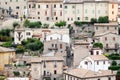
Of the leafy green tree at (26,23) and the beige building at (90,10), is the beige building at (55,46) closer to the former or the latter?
the leafy green tree at (26,23)

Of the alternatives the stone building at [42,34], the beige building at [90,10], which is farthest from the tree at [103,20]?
the stone building at [42,34]

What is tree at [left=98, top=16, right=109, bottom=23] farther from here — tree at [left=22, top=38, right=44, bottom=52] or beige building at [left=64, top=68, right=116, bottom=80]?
beige building at [left=64, top=68, right=116, bottom=80]

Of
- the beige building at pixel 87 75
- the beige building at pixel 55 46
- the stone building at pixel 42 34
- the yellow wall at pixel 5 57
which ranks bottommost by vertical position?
the beige building at pixel 87 75

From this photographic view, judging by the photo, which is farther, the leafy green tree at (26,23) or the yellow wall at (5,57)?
the leafy green tree at (26,23)

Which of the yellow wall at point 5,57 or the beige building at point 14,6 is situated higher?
the beige building at point 14,6

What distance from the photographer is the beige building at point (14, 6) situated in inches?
2881

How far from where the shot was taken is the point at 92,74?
52625 mm

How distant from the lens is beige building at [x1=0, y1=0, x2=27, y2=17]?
73.2 meters

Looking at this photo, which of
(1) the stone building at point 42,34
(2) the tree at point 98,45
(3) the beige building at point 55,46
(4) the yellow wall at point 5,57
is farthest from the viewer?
(1) the stone building at point 42,34

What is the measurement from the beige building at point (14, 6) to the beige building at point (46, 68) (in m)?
18.0

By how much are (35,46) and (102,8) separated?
12.7 meters

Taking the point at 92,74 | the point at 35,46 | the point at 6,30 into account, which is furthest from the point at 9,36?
the point at 92,74

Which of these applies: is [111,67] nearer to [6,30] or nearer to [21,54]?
[21,54]

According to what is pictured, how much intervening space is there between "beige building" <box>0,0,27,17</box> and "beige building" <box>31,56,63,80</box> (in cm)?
1803
